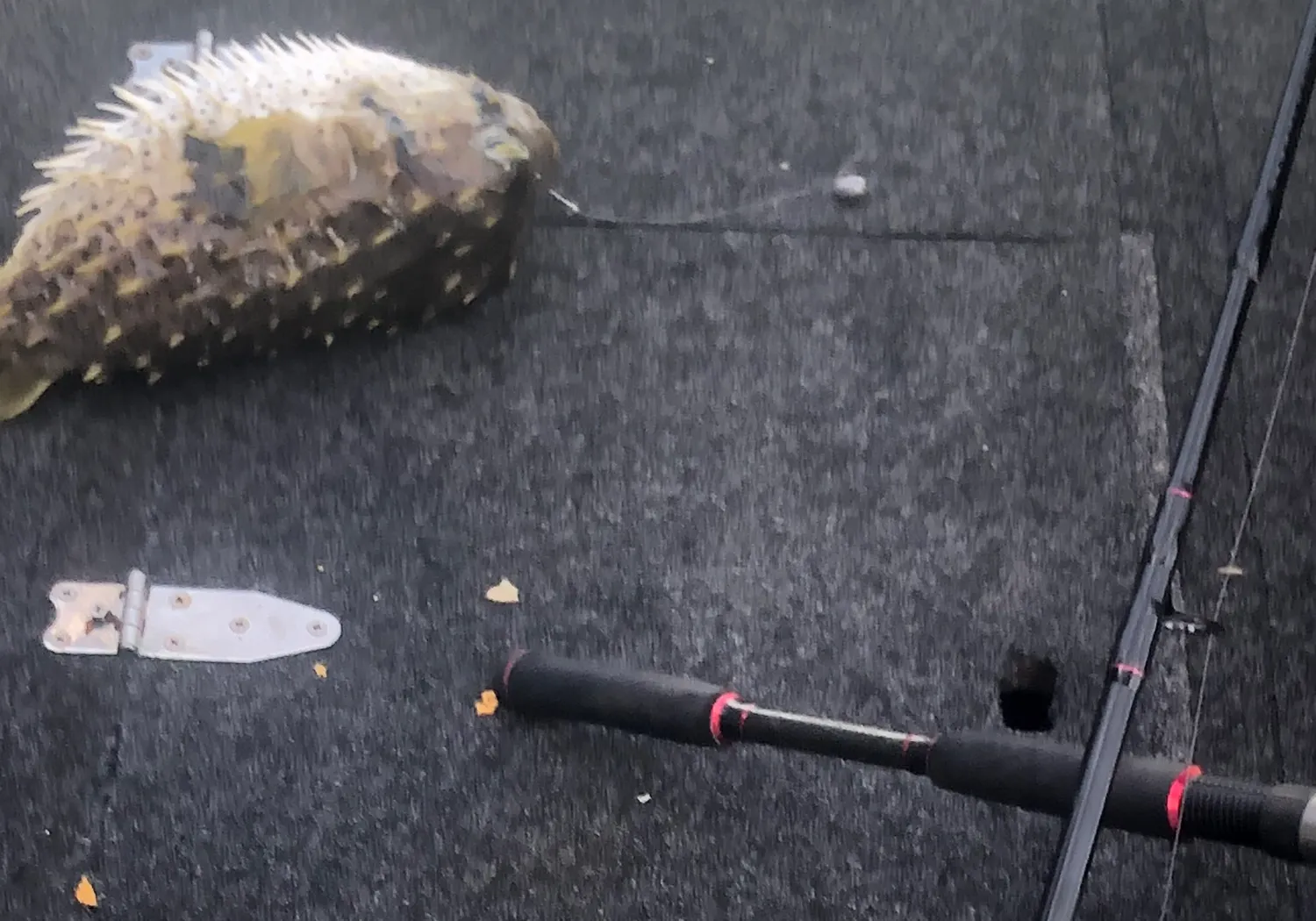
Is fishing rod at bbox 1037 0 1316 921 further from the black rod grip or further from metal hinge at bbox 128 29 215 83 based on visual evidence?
metal hinge at bbox 128 29 215 83

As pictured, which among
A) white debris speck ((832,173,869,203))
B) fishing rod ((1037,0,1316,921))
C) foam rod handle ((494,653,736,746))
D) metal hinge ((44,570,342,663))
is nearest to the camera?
fishing rod ((1037,0,1316,921))

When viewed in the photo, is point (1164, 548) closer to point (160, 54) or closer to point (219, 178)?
point (219, 178)

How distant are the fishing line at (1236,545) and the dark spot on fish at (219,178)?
2.72ft

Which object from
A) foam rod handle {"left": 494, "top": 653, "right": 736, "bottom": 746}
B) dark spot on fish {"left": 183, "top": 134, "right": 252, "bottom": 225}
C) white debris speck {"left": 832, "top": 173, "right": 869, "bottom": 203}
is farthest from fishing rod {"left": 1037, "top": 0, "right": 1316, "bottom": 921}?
dark spot on fish {"left": 183, "top": 134, "right": 252, "bottom": 225}

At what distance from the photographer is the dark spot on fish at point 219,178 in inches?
38.4

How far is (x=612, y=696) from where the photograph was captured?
952 mm

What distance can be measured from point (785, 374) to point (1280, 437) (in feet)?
1.48

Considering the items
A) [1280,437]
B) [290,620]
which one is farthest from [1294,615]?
[290,620]

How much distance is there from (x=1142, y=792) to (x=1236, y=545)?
453mm

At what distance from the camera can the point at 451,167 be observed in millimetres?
1026

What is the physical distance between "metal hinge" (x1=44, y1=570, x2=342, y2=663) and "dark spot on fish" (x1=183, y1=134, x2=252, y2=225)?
322mm

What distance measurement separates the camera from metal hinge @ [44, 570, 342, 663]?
1037 mm

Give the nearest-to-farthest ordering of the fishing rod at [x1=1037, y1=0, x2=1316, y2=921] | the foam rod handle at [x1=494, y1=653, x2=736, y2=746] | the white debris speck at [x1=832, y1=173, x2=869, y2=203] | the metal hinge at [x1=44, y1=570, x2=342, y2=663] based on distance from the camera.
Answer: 1. the fishing rod at [x1=1037, y1=0, x2=1316, y2=921]
2. the foam rod handle at [x1=494, y1=653, x2=736, y2=746]
3. the metal hinge at [x1=44, y1=570, x2=342, y2=663]
4. the white debris speck at [x1=832, y1=173, x2=869, y2=203]

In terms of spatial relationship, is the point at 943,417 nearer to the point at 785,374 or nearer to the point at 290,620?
the point at 785,374
